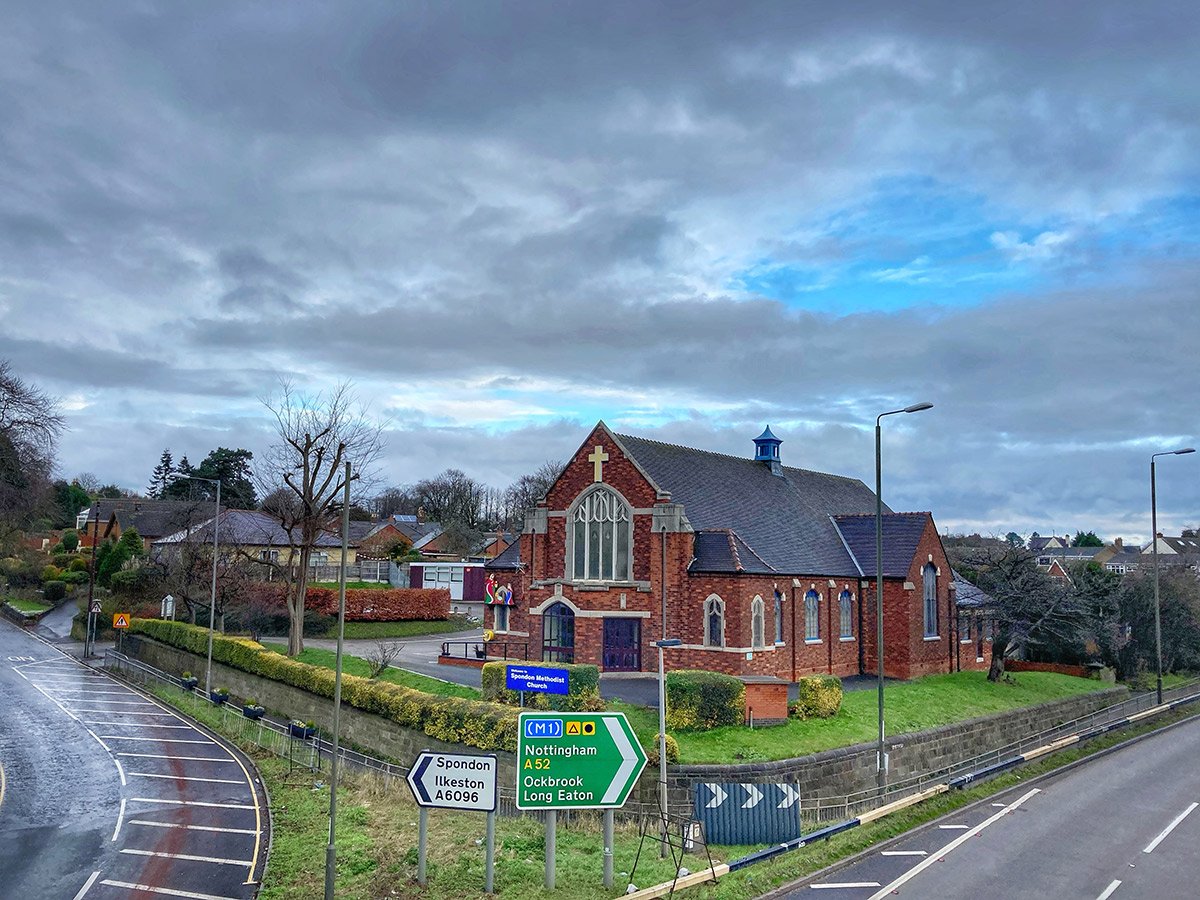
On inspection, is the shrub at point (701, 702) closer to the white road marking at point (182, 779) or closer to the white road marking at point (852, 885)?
the white road marking at point (852, 885)

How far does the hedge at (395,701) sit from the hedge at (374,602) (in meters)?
11.8

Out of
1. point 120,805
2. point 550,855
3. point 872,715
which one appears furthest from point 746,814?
point 120,805

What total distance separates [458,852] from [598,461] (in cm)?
2314

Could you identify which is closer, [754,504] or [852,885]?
[852,885]

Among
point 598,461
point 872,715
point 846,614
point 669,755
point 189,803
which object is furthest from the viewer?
point 846,614

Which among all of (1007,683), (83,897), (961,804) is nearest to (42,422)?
(83,897)

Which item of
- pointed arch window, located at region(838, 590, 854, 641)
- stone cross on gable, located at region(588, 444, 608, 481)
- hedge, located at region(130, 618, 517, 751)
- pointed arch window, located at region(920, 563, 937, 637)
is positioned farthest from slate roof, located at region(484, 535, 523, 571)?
pointed arch window, located at region(920, 563, 937, 637)

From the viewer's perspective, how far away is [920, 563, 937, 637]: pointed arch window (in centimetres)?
4378

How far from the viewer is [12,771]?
27406mm

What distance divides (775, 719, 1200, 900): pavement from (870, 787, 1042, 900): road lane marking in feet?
0.07

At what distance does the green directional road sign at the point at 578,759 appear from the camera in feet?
52.0

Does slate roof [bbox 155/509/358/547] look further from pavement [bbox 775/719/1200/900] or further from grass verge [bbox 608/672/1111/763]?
pavement [bbox 775/719/1200/900]

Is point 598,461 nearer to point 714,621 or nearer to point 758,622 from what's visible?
point 714,621

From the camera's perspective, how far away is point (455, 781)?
53.8ft
